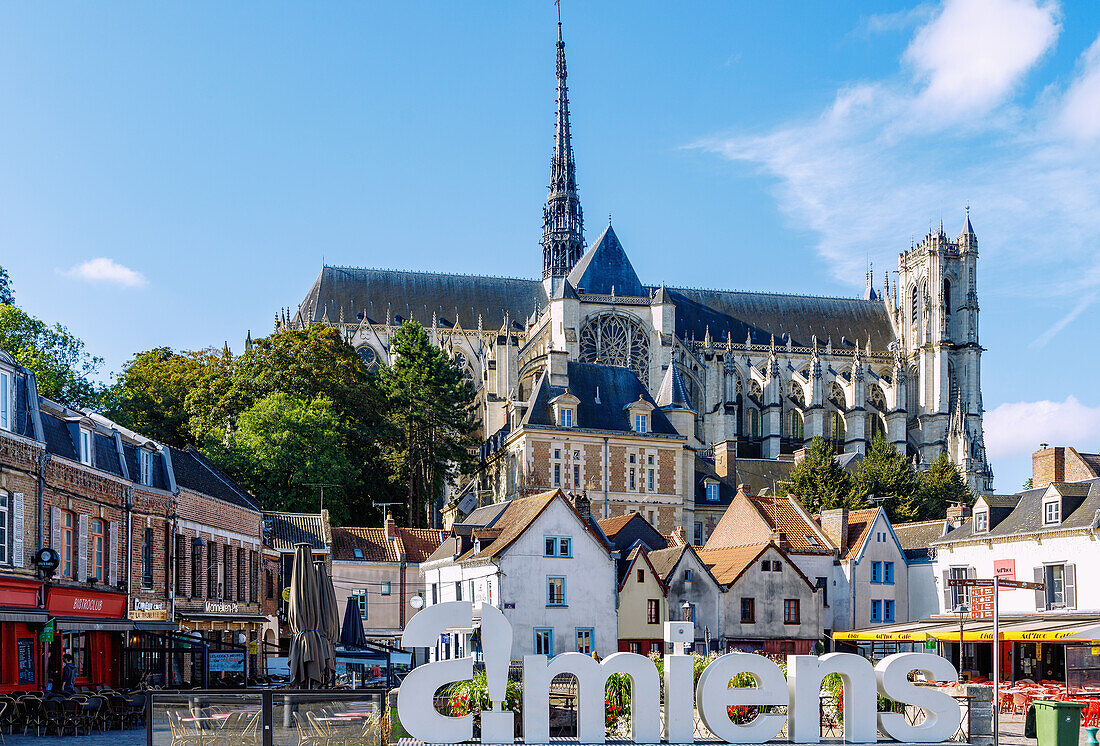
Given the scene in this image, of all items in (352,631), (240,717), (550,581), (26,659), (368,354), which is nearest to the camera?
(240,717)

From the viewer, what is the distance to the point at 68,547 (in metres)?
26.3

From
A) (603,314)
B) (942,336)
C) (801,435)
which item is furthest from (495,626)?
(942,336)

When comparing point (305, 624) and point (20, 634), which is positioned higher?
point (305, 624)

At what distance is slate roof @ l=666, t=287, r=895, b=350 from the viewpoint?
105m

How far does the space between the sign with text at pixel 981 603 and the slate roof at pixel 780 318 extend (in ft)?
200

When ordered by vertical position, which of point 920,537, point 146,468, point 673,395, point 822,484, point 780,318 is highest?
point 780,318

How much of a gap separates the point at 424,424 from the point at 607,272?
28.8 metres

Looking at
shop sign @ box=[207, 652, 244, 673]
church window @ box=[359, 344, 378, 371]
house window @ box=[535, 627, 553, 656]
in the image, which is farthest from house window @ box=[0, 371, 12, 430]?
church window @ box=[359, 344, 378, 371]

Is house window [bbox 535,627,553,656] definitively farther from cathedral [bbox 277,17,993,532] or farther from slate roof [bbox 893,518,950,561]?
cathedral [bbox 277,17,993,532]

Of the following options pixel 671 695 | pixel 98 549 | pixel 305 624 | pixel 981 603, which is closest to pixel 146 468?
pixel 98 549

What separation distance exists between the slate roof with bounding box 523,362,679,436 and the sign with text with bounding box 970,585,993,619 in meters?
24.6

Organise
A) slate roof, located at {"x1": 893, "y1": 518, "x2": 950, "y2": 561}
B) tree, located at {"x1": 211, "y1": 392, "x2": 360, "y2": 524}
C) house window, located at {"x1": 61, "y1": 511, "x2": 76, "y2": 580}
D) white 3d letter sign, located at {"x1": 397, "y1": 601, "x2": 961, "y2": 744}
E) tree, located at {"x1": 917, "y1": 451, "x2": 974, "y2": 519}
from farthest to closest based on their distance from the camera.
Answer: tree, located at {"x1": 917, "y1": 451, "x2": 974, "y2": 519}
tree, located at {"x1": 211, "y1": 392, "x2": 360, "y2": 524}
slate roof, located at {"x1": 893, "y1": 518, "x2": 950, "y2": 561}
house window, located at {"x1": 61, "y1": 511, "x2": 76, "y2": 580}
white 3d letter sign, located at {"x1": 397, "y1": 601, "x2": 961, "y2": 744}

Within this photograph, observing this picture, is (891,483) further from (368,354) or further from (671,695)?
(671,695)

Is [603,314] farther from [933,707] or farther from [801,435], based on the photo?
[933,707]
